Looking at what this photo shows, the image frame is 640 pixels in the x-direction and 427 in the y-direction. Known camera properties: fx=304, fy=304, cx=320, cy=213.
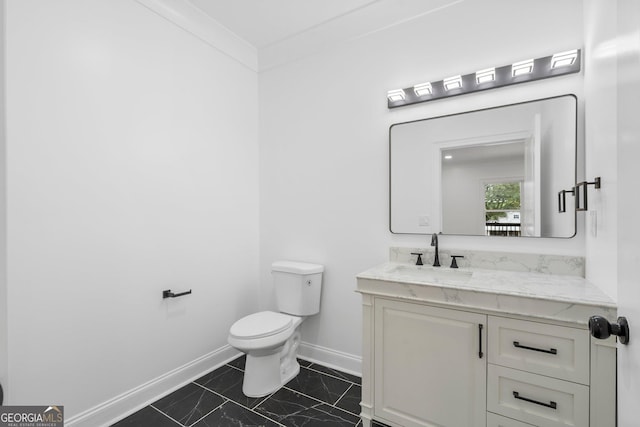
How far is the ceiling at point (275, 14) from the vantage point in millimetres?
2141

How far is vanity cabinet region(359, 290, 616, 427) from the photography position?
1193 mm

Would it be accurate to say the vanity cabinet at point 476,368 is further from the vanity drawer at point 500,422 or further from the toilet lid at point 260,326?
the toilet lid at point 260,326

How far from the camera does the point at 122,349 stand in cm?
181

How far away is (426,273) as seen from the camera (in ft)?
6.04

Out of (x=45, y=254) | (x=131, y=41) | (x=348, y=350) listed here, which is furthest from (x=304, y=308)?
(x=131, y=41)

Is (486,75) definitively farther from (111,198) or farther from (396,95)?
(111,198)

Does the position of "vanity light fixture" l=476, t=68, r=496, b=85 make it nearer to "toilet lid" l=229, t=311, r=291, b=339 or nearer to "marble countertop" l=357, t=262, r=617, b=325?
"marble countertop" l=357, t=262, r=617, b=325

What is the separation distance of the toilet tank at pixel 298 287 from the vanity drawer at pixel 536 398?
1296 millimetres

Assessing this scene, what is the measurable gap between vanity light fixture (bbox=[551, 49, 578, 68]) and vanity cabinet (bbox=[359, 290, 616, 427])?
1.35 meters

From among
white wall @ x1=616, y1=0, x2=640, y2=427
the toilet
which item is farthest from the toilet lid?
white wall @ x1=616, y1=0, x2=640, y2=427

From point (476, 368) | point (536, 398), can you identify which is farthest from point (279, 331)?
point (536, 398)

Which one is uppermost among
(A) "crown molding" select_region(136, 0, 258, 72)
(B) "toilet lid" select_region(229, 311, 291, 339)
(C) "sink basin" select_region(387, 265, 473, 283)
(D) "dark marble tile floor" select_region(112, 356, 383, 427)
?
(A) "crown molding" select_region(136, 0, 258, 72)

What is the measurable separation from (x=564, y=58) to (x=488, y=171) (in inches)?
26.6

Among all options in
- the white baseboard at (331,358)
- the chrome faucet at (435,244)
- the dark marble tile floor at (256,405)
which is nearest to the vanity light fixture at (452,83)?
the chrome faucet at (435,244)
